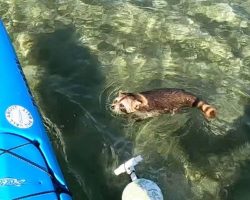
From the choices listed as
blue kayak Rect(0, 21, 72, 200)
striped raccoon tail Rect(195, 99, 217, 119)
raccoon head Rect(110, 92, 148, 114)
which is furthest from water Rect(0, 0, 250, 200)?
blue kayak Rect(0, 21, 72, 200)

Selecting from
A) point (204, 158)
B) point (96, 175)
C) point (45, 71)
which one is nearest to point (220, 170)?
point (204, 158)

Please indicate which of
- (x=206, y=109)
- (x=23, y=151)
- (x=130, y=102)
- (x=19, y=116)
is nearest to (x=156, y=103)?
(x=130, y=102)

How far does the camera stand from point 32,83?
7582 millimetres

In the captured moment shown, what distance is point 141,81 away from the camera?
777cm

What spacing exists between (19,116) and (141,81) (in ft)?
8.61

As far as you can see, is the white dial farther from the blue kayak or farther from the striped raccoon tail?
the striped raccoon tail

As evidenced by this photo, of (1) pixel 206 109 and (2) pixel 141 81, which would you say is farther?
(2) pixel 141 81

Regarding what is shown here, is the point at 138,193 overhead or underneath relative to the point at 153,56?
overhead

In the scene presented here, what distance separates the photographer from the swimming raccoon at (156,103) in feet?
21.7

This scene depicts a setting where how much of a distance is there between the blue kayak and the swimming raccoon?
1.30 metres

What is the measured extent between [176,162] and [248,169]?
0.96 m

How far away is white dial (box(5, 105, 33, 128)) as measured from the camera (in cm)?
550

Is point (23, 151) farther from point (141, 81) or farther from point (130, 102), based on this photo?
point (141, 81)

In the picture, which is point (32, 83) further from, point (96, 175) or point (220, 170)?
point (220, 170)
